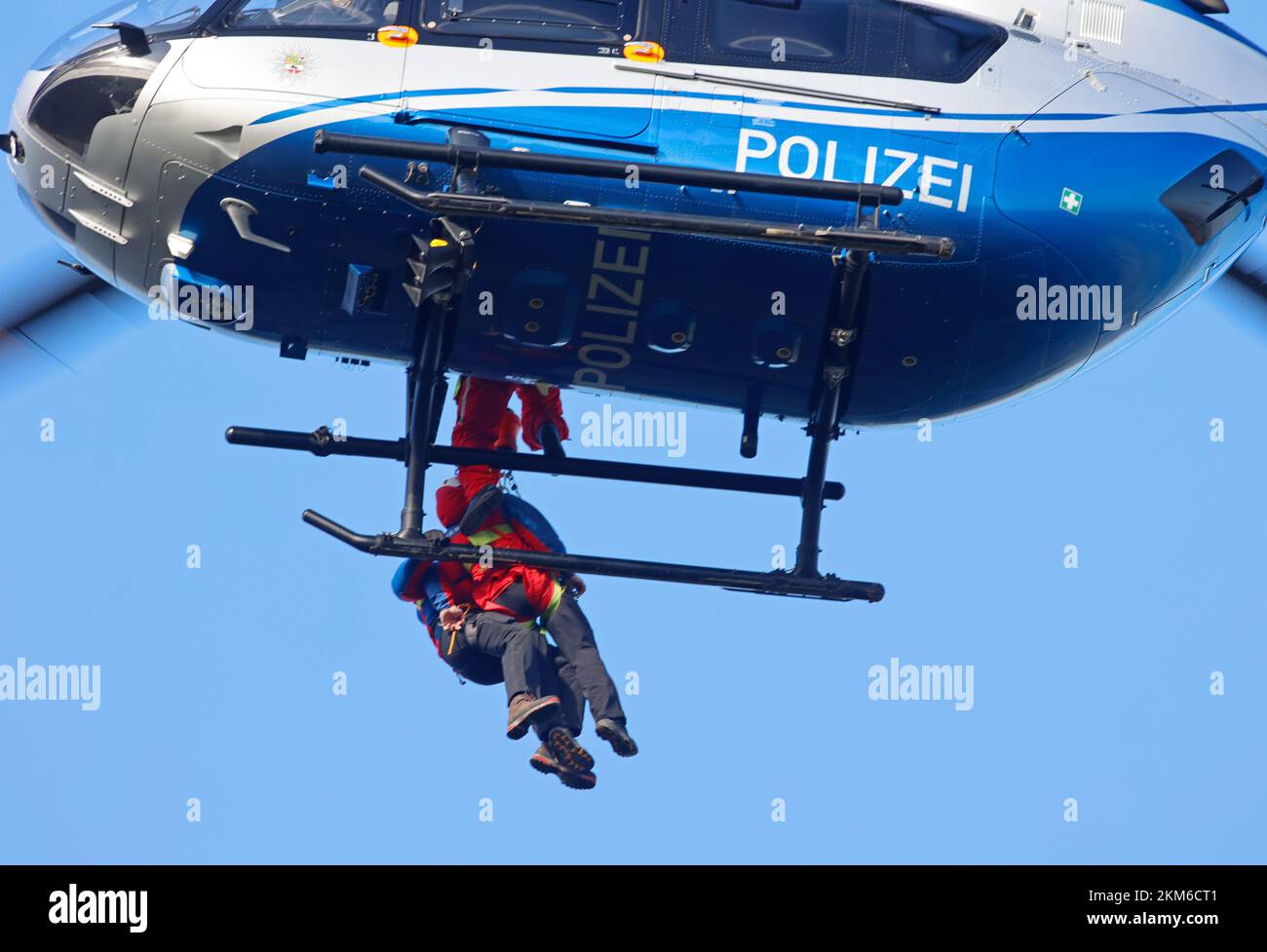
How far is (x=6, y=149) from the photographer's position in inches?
671

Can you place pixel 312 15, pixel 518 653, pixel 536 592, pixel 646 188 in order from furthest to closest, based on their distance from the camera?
1. pixel 536 592
2. pixel 518 653
3. pixel 312 15
4. pixel 646 188

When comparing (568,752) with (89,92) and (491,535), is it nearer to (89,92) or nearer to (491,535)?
(491,535)

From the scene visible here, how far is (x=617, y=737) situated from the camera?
1745 cm

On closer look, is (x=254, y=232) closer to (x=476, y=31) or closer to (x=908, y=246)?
(x=476, y=31)

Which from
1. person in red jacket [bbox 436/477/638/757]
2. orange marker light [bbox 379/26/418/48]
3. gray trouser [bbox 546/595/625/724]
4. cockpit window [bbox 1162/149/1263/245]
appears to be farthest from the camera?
person in red jacket [bbox 436/477/638/757]

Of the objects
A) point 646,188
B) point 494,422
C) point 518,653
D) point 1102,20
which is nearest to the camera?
point 646,188

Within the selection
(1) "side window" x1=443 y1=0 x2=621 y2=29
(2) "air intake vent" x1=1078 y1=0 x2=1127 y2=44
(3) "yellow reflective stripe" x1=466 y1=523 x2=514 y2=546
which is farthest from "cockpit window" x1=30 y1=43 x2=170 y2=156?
(2) "air intake vent" x1=1078 y1=0 x2=1127 y2=44

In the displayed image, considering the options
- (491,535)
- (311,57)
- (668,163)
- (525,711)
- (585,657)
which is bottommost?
(525,711)

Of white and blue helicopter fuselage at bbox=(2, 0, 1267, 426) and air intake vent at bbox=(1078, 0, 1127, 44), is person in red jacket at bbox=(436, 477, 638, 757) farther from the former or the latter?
air intake vent at bbox=(1078, 0, 1127, 44)

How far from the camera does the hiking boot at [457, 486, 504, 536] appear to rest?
18.0m

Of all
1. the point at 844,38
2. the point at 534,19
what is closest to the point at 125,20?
the point at 534,19

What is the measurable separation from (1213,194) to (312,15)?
22.1ft

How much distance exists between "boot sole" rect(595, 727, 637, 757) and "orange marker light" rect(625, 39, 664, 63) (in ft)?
16.3

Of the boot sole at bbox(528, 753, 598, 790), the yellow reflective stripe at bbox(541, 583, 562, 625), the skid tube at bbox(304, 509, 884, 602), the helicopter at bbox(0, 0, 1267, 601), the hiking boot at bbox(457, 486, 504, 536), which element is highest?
the helicopter at bbox(0, 0, 1267, 601)
